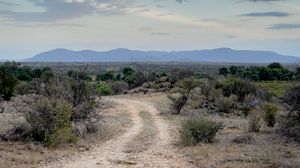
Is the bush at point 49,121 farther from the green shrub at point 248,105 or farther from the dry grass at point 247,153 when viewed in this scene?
the green shrub at point 248,105

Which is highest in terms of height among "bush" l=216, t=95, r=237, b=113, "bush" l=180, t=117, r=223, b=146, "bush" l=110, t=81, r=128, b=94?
"bush" l=180, t=117, r=223, b=146

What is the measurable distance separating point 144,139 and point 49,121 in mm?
4018

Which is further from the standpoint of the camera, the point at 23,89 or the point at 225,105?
the point at 23,89

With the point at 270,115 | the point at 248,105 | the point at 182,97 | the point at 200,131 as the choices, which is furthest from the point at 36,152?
the point at 248,105

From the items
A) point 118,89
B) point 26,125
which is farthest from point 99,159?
point 118,89

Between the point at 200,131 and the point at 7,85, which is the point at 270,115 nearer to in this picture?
the point at 200,131

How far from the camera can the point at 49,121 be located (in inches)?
685

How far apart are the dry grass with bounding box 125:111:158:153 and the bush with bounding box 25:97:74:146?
230 centimetres

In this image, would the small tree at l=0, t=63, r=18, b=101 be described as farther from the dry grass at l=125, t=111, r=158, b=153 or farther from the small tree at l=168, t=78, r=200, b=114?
the dry grass at l=125, t=111, r=158, b=153

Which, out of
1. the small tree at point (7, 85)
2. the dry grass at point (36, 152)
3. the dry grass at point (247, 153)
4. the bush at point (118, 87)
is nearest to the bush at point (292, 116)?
the dry grass at point (247, 153)

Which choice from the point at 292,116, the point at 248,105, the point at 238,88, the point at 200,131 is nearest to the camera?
the point at 200,131

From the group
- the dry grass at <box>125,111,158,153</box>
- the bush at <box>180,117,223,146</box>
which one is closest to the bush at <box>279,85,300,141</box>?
the bush at <box>180,117,223,146</box>

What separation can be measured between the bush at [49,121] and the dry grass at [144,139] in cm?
230

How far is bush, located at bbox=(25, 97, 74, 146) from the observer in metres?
17.0
